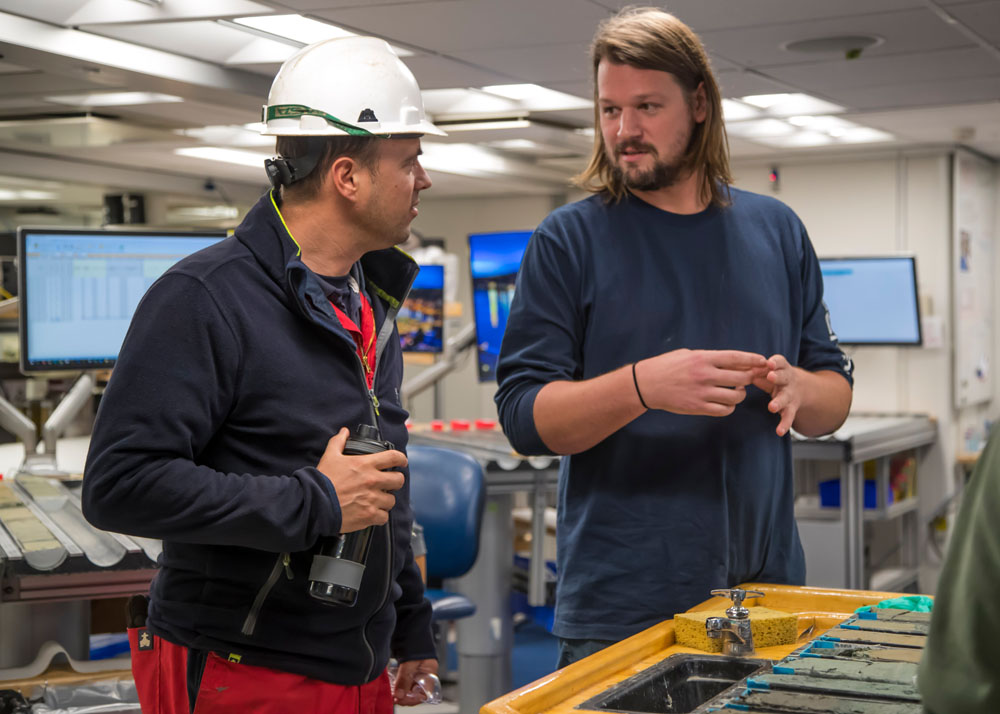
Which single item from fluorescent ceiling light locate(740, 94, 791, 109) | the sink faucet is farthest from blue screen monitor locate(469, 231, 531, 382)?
the sink faucet

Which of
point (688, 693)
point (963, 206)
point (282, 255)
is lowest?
point (688, 693)

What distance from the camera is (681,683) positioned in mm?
1193

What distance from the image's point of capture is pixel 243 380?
1.28 meters

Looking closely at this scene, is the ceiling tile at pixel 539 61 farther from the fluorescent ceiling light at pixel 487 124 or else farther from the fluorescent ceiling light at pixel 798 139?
the fluorescent ceiling light at pixel 798 139

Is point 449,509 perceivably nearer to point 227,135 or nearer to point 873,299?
point 227,135

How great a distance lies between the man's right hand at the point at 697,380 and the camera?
139 centimetres

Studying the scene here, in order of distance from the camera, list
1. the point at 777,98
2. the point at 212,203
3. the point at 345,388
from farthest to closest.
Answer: the point at 212,203 → the point at 777,98 → the point at 345,388

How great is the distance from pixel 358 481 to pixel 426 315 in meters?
3.76

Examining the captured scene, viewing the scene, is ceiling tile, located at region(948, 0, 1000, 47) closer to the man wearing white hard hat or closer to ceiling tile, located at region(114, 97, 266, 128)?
the man wearing white hard hat

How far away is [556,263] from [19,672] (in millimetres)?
1293

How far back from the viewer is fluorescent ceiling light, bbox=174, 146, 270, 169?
19.5 ft

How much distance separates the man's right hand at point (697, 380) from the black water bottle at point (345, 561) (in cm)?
34

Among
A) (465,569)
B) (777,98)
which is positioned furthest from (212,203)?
(465,569)

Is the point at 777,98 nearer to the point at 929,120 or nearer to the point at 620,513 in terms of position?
the point at 929,120
